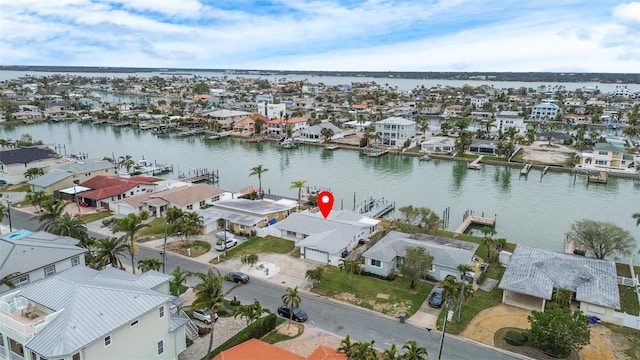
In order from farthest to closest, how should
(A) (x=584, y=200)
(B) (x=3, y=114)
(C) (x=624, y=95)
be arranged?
1. (C) (x=624, y=95)
2. (B) (x=3, y=114)
3. (A) (x=584, y=200)

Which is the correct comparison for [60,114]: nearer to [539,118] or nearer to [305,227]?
[305,227]

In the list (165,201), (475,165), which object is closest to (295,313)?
(165,201)

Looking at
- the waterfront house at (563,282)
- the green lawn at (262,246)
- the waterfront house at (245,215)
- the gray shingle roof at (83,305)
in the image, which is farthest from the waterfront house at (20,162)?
Result: the waterfront house at (563,282)

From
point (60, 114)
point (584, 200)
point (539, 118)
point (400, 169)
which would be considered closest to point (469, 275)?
point (584, 200)

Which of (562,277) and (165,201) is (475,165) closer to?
(562,277)

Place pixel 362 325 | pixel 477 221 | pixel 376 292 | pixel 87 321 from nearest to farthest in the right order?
pixel 87 321, pixel 362 325, pixel 376 292, pixel 477 221

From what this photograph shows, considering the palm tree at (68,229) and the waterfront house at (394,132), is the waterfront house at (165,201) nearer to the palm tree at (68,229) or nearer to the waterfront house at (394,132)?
Result: the palm tree at (68,229)
